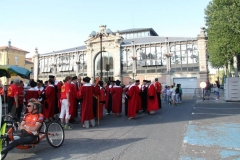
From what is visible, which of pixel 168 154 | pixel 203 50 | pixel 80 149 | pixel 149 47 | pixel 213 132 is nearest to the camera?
pixel 168 154

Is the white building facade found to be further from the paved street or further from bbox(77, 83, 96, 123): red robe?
the paved street

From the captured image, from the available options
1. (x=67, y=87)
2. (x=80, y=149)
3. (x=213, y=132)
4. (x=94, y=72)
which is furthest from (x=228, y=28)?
(x=94, y=72)

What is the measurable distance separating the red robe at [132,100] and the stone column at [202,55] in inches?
994

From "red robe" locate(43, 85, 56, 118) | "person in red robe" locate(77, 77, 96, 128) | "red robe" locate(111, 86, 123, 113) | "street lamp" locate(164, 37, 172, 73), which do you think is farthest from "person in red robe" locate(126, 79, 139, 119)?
"street lamp" locate(164, 37, 172, 73)

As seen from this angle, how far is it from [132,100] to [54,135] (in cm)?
564

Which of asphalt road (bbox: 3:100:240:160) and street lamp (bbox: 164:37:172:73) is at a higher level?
street lamp (bbox: 164:37:172:73)

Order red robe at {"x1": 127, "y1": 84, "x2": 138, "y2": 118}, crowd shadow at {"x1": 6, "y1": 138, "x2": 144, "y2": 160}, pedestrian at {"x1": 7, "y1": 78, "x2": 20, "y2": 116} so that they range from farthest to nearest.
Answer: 1. red robe at {"x1": 127, "y1": 84, "x2": 138, "y2": 118}
2. pedestrian at {"x1": 7, "y1": 78, "x2": 20, "y2": 116}
3. crowd shadow at {"x1": 6, "y1": 138, "x2": 144, "y2": 160}

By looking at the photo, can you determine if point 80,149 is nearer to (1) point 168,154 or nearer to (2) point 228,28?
(1) point 168,154

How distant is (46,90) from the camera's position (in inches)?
371

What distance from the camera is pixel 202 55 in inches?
1328

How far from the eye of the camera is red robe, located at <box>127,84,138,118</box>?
10.5 m

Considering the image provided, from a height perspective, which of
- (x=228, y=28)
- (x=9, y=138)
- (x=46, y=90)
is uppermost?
(x=228, y=28)

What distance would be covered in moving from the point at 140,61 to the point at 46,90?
29.5 metres

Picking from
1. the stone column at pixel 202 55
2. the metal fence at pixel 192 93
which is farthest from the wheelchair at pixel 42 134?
the stone column at pixel 202 55
